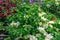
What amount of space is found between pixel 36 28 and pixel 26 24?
0.81 feet

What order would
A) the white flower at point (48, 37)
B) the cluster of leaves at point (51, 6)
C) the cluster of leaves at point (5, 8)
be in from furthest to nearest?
the cluster of leaves at point (51, 6), the cluster of leaves at point (5, 8), the white flower at point (48, 37)

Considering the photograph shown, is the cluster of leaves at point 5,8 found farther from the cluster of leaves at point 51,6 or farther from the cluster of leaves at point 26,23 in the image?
the cluster of leaves at point 51,6

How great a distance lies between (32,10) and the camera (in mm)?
6305

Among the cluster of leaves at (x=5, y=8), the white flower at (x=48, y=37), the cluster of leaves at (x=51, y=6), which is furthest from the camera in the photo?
the cluster of leaves at (x=51, y=6)

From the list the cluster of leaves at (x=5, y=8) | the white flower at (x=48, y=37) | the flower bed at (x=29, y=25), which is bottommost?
the white flower at (x=48, y=37)

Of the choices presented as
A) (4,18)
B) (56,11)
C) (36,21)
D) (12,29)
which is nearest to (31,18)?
(36,21)

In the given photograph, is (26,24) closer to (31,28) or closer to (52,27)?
(31,28)

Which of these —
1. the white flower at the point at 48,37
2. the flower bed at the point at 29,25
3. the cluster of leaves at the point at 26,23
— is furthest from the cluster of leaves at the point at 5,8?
the white flower at the point at 48,37

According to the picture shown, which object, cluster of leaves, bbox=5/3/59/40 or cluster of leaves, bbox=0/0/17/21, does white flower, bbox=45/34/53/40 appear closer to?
cluster of leaves, bbox=5/3/59/40

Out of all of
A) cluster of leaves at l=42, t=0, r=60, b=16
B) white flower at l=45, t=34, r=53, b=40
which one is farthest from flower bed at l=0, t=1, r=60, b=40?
cluster of leaves at l=42, t=0, r=60, b=16

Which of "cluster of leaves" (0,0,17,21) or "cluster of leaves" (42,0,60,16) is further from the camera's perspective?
"cluster of leaves" (42,0,60,16)

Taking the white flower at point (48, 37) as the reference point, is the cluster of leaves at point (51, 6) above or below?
above

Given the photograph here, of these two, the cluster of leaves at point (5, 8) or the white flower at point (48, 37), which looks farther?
the cluster of leaves at point (5, 8)

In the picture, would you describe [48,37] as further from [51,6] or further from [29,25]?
[51,6]
